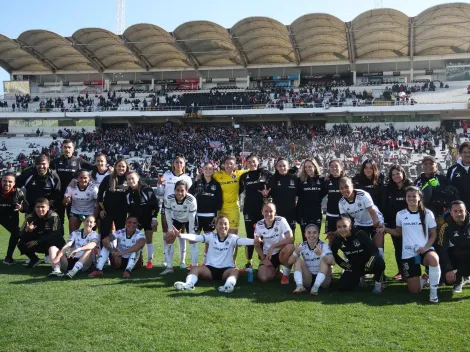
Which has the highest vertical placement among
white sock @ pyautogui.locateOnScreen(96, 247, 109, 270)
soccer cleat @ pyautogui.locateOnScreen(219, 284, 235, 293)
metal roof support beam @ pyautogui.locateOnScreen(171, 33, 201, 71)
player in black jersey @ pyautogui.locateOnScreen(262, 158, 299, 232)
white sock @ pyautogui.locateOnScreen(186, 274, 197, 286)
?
metal roof support beam @ pyautogui.locateOnScreen(171, 33, 201, 71)

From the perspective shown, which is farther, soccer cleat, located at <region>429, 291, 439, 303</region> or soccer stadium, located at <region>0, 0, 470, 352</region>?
soccer cleat, located at <region>429, 291, 439, 303</region>

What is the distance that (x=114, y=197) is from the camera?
7.00 m

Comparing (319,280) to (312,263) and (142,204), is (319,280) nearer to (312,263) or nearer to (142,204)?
(312,263)

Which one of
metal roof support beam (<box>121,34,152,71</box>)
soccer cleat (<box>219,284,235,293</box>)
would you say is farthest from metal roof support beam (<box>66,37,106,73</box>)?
soccer cleat (<box>219,284,235,293</box>)

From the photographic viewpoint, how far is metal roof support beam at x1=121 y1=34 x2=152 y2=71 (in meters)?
38.3

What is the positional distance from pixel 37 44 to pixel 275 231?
41771 millimetres

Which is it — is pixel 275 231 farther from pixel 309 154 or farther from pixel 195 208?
pixel 309 154

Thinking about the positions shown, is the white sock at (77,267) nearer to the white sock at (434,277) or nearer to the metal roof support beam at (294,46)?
the white sock at (434,277)

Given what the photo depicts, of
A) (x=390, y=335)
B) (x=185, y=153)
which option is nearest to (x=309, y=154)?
(x=185, y=153)

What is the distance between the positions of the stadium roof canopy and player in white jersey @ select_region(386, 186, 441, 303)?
99.4 feet

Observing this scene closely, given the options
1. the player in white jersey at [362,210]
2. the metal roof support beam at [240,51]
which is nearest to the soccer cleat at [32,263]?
the player in white jersey at [362,210]

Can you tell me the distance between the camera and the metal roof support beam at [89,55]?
128 feet

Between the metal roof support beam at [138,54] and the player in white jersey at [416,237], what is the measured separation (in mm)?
36679

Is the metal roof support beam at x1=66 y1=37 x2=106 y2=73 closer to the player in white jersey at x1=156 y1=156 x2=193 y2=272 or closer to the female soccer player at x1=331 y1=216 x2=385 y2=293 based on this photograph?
the player in white jersey at x1=156 y1=156 x2=193 y2=272
